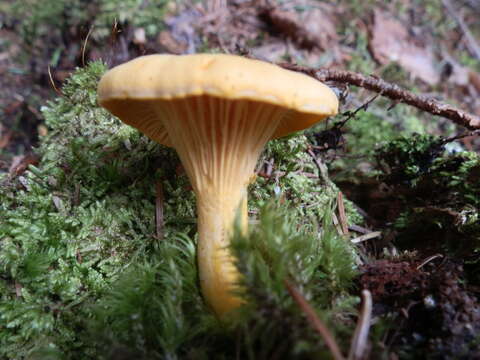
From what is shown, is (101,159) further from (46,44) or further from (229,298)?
(46,44)

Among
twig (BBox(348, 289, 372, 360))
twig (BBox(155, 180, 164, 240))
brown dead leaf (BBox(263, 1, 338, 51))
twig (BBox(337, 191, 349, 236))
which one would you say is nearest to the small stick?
twig (BBox(155, 180, 164, 240))

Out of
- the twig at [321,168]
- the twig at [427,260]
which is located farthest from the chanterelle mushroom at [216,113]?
the twig at [427,260]

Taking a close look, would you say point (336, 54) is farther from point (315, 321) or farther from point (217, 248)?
point (315, 321)

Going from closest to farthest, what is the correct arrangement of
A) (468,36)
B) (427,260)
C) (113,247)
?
(427,260) < (113,247) < (468,36)

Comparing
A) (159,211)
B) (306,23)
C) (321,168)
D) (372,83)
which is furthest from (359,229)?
(306,23)

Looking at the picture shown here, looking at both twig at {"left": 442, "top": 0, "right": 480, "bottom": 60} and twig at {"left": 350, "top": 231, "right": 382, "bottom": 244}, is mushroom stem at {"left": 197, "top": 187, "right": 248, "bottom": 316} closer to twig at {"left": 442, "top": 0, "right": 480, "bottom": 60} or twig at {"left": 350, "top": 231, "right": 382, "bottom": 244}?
twig at {"left": 350, "top": 231, "right": 382, "bottom": 244}

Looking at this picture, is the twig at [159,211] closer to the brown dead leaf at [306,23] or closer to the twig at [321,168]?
the twig at [321,168]
